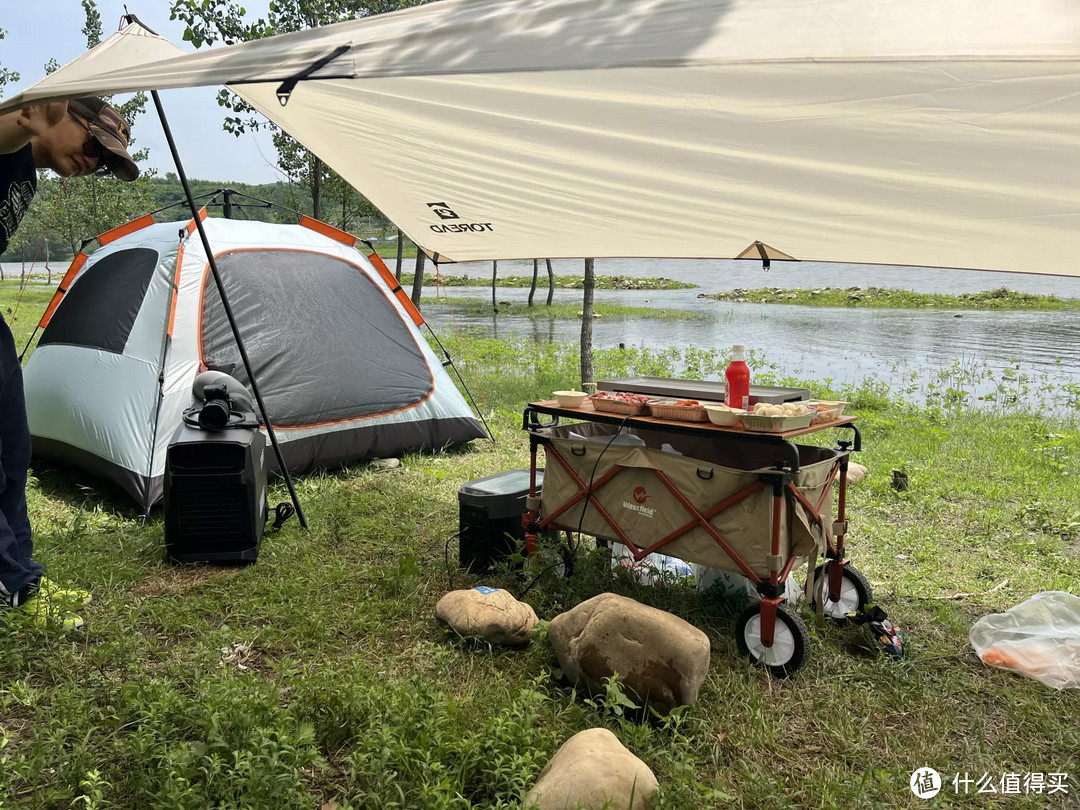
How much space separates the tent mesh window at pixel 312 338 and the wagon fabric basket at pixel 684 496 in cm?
218

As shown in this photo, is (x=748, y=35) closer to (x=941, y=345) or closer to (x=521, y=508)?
(x=521, y=508)

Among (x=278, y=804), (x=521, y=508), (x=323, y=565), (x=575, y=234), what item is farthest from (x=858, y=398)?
(x=278, y=804)

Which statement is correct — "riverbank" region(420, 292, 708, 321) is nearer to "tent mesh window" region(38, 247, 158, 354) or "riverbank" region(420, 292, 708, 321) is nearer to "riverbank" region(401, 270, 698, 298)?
"riverbank" region(401, 270, 698, 298)

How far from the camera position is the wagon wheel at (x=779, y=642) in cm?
274

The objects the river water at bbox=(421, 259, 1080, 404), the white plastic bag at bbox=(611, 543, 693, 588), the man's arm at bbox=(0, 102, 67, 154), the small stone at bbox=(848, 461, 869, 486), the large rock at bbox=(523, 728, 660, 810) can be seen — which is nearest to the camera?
the large rock at bbox=(523, 728, 660, 810)

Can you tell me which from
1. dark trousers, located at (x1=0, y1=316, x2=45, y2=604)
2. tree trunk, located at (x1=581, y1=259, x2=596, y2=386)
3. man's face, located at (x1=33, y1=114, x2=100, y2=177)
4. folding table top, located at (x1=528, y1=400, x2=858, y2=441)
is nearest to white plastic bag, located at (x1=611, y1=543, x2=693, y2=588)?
folding table top, located at (x1=528, y1=400, x2=858, y2=441)

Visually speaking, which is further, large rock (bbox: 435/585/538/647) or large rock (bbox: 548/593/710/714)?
A: large rock (bbox: 435/585/538/647)

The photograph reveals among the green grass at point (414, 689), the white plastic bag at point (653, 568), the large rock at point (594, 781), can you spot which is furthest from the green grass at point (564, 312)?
the large rock at point (594, 781)

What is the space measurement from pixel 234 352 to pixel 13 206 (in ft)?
7.45

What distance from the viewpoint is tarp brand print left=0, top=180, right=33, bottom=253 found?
2.59m

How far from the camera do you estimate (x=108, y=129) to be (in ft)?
8.73

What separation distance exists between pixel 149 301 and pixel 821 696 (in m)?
4.35

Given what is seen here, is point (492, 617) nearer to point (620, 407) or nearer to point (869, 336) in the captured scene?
point (620, 407)

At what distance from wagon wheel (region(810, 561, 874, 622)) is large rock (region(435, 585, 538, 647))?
119 centimetres
